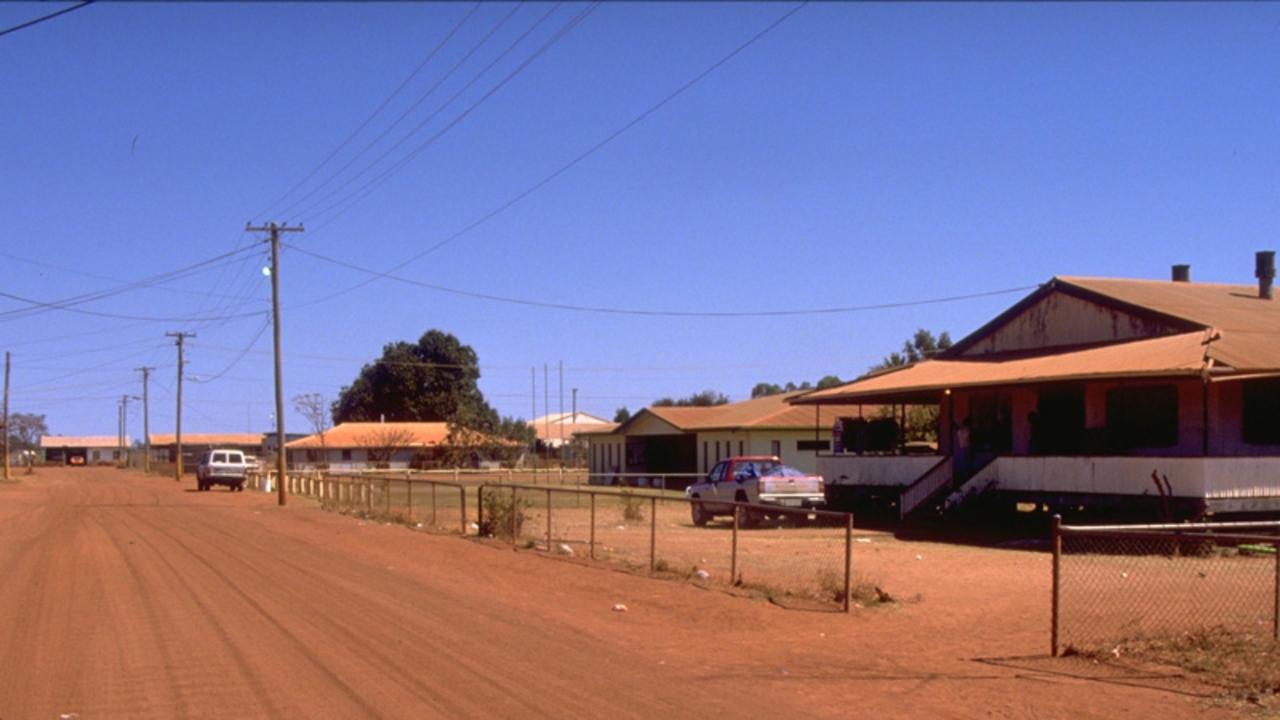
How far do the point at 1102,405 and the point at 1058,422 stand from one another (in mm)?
2337

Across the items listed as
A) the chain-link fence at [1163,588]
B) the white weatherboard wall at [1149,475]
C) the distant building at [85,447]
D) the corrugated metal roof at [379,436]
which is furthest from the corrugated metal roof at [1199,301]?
the distant building at [85,447]

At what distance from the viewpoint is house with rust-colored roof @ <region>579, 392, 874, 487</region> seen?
5762cm

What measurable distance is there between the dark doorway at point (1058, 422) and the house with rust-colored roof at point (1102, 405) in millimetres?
41

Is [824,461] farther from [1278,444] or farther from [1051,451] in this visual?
[1278,444]

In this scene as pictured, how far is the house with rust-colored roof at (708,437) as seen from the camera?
57625mm

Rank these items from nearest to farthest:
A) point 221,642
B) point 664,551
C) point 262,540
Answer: point 221,642 < point 664,551 < point 262,540

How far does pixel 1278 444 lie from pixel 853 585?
17.1 meters

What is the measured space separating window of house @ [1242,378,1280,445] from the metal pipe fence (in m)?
9.74

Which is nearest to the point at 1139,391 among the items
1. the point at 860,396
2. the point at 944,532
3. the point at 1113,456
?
the point at 1113,456

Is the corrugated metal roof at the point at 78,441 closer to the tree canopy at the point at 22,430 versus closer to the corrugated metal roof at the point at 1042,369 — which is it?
the tree canopy at the point at 22,430

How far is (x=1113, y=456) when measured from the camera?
2845 cm

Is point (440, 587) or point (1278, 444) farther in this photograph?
point (1278, 444)

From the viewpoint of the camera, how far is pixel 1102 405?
103ft

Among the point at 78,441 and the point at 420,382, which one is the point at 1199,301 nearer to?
the point at 420,382
